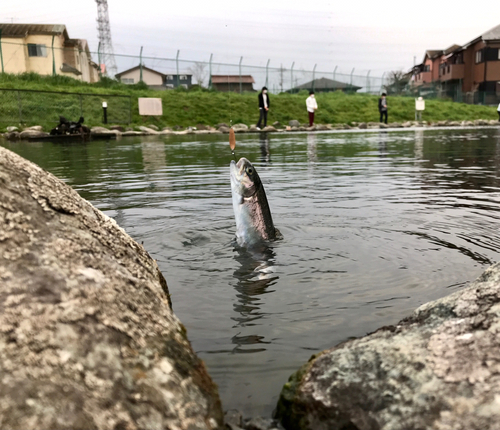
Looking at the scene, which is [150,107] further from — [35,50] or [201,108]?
[35,50]

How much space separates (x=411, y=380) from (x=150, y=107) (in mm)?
32946

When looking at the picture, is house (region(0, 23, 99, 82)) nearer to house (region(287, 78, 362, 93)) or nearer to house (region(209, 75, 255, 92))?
house (region(209, 75, 255, 92))

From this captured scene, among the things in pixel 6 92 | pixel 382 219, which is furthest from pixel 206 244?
pixel 6 92

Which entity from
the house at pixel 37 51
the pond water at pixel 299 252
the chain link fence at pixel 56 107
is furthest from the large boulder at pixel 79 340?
the house at pixel 37 51

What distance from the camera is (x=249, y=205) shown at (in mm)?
4699

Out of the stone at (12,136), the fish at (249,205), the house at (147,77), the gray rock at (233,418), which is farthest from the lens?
the house at (147,77)

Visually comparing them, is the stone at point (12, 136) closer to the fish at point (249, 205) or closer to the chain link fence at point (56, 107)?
the chain link fence at point (56, 107)

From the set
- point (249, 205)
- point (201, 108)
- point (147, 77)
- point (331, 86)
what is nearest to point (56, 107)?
point (201, 108)

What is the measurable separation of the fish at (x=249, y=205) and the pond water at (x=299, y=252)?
0.17 metres

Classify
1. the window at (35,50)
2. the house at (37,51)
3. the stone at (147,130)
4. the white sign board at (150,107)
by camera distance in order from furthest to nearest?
the window at (35,50) → the house at (37,51) → the white sign board at (150,107) → the stone at (147,130)

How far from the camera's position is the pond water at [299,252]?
2.90m

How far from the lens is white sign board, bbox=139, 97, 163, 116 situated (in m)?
32.8

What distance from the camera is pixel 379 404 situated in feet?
6.06

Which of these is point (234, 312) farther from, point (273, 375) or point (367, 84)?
point (367, 84)
